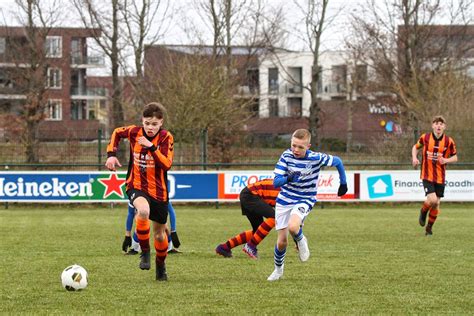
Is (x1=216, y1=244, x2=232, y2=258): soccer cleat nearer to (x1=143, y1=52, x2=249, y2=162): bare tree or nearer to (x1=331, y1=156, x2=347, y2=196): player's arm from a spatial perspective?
(x1=331, y1=156, x2=347, y2=196): player's arm

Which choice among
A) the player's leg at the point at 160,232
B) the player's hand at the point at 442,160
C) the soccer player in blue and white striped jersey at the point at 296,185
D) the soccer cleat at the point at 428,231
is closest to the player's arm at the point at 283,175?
the soccer player in blue and white striped jersey at the point at 296,185

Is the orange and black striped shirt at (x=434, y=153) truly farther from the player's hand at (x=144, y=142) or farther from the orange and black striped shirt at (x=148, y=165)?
the player's hand at (x=144, y=142)

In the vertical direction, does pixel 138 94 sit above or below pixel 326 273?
above

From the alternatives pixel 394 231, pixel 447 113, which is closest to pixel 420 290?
pixel 394 231

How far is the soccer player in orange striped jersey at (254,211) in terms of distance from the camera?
10273 millimetres

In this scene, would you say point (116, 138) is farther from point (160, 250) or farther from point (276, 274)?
point (276, 274)

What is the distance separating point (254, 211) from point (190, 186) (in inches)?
418

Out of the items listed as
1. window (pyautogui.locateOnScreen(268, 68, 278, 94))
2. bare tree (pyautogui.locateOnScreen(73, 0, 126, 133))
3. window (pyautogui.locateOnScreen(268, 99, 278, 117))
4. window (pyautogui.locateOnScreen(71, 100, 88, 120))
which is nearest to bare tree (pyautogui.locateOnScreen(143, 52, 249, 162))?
bare tree (pyautogui.locateOnScreen(73, 0, 126, 133))

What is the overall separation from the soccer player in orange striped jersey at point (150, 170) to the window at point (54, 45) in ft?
91.4

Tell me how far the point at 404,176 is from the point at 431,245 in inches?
375

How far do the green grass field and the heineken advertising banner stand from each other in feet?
15.4

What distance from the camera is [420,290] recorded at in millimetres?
7625

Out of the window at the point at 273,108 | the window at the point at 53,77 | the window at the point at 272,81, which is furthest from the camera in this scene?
the window at the point at 272,81

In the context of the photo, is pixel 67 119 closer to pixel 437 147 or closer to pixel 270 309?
pixel 437 147
